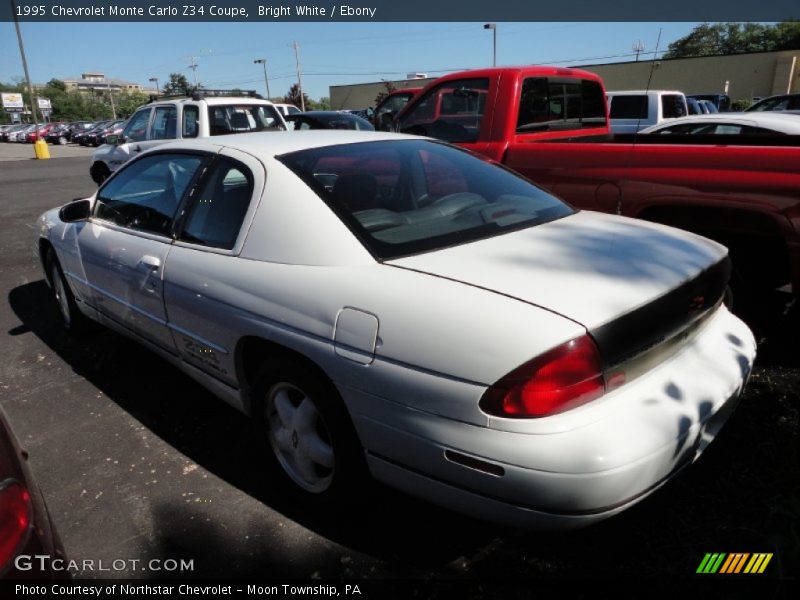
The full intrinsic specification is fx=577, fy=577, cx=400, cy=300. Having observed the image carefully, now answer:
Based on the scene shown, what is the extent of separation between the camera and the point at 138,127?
10312mm

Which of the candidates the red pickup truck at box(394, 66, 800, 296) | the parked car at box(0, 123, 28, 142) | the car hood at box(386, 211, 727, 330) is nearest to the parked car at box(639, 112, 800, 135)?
the red pickup truck at box(394, 66, 800, 296)

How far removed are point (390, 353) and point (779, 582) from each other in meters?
1.50

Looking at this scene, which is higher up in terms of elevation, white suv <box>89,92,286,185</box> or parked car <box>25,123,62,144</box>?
white suv <box>89,92,286,185</box>

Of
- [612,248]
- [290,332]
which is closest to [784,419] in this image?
[612,248]

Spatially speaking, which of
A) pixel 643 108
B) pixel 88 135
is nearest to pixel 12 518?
pixel 643 108

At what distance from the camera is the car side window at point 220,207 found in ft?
8.57

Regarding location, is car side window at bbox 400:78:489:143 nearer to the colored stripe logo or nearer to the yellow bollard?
the colored stripe logo

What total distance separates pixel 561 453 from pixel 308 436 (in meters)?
1.08

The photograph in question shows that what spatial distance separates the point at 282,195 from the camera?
2.41 metres

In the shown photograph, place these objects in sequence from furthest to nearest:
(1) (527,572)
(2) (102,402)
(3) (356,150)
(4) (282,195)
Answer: (2) (102,402)
(3) (356,150)
(4) (282,195)
(1) (527,572)

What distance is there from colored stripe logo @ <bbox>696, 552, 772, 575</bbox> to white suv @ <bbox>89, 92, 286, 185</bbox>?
335 inches

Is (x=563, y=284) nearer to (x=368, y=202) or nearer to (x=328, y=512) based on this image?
(x=368, y=202)

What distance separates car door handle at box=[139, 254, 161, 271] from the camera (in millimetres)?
2904

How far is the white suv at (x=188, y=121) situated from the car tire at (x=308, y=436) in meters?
7.30
